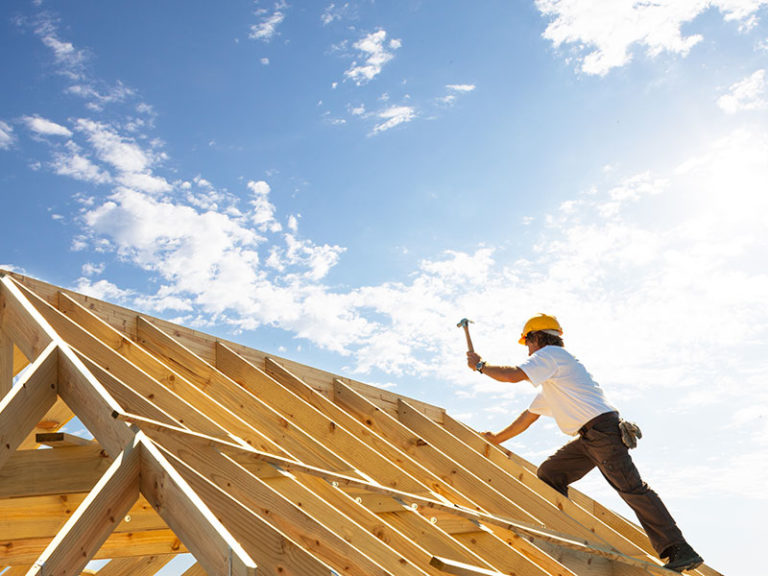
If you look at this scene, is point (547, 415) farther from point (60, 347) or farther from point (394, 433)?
point (60, 347)

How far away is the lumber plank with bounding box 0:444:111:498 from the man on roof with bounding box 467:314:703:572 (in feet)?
9.37

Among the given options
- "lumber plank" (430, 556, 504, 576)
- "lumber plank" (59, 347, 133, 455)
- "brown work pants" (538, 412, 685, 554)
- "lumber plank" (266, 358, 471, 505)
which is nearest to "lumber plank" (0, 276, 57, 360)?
"lumber plank" (59, 347, 133, 455)

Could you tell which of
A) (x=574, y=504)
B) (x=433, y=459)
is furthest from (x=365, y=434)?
(x=574, y=504)

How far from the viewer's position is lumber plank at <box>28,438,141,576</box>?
2752 mm

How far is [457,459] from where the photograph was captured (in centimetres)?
593

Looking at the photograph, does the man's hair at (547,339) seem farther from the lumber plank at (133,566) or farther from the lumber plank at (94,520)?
the lumber plank at (133,566)

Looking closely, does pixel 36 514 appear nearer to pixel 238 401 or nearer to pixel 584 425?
pixel 238 401

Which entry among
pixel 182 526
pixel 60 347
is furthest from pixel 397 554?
pixel 60 347

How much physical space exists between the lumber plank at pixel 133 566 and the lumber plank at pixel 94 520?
4084 mm

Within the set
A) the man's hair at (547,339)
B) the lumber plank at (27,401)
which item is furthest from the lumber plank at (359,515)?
the man's hair at (547,339)

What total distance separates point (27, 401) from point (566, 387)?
3543 millimetres

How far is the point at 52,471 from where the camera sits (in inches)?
146

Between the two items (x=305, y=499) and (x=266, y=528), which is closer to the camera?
(x=266, y=528)

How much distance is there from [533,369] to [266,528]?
9.01 feet
